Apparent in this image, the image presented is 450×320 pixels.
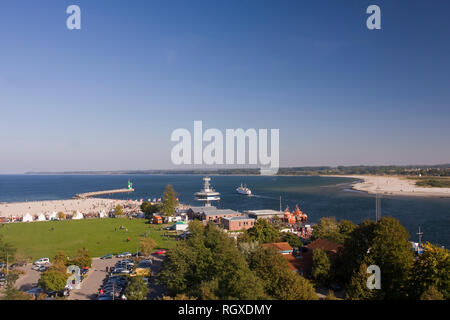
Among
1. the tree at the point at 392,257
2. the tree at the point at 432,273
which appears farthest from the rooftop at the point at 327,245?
the tree at the point at 432,273

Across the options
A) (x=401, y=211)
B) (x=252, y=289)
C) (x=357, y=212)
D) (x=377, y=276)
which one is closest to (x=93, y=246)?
(x=252, y=289)

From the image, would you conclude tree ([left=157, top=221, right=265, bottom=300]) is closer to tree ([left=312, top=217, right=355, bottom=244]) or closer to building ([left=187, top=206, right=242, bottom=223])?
tree ([left=312, top=217, right=355, bottom=244])

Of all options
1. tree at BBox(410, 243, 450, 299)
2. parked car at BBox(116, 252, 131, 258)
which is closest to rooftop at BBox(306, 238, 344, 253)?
tree at BBox(410, 243, 450, 299)

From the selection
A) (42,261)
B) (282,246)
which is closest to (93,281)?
(42,261)

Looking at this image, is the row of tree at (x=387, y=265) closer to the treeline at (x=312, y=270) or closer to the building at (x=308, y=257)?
the treeline at (x=312, y=270)

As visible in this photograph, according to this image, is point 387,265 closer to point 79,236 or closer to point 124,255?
point 124,255

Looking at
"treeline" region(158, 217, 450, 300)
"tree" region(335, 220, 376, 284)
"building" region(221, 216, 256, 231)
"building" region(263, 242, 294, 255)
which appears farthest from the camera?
"building" region(221, 216, 256, 231)
